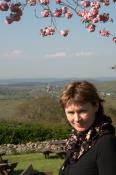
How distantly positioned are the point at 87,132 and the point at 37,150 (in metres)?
23.7

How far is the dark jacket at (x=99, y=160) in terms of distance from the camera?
367 cm

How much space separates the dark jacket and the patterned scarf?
0.04 meters

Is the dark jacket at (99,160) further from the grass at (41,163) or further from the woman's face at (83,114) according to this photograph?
the grass at (41,163)

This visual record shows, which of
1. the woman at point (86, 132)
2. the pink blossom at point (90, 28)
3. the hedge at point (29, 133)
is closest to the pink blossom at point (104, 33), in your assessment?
the pink blossom at point (90, 28)

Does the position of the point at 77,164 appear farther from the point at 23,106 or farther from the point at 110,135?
the point at 23,106

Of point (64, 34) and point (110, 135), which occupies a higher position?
point (64, 34)

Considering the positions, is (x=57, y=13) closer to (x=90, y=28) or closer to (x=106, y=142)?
(x=90, y=28)

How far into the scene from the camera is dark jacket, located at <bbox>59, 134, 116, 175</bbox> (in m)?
3.67

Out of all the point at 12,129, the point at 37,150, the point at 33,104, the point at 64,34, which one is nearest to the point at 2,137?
the point at 12,129

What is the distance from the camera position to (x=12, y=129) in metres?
32.2

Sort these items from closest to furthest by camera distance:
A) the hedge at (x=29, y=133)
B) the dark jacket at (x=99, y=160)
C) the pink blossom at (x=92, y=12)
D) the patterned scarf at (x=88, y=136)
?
1. the dark jacket at (x=99, y=160)
2. the patterned scarf at (x=88, y=136)
3. the pink blossom at (x=92, y=12)
4. the hedge at (x=29, y=133)

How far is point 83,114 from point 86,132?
0.41ft

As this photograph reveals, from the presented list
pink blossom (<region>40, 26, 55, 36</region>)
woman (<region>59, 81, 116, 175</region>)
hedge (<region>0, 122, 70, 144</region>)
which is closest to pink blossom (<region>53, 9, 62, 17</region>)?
pink blossom (<region>40, 26, 55, 36</region>)

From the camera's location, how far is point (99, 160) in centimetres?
374
